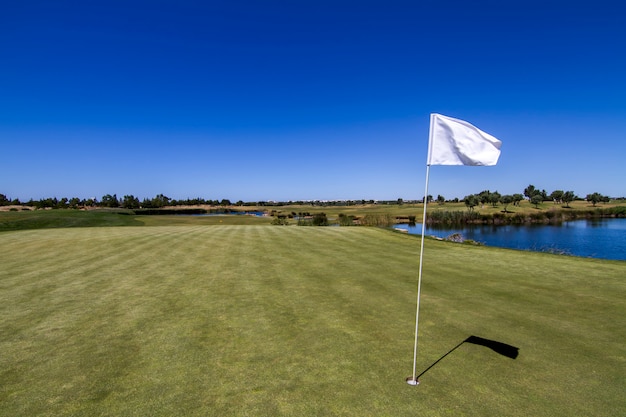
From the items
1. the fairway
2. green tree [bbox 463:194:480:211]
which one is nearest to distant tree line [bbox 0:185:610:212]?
green tree [bbox 463:194:480:211]

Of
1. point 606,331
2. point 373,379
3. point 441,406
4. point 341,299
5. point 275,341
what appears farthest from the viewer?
point 341,299

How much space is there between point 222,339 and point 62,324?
3993 millimetres

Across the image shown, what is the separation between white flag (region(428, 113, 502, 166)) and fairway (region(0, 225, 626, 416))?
12.1 ft

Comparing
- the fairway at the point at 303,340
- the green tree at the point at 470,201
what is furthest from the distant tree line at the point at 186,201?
the fairway at the point at 303,340

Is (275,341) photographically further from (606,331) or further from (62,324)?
(606,331)

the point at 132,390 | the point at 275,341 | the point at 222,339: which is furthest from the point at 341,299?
the point at 132,390

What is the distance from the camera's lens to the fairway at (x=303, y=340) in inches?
183

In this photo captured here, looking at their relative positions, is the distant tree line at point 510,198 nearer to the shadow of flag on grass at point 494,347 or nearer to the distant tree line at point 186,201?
the distant tree line at point 186,201

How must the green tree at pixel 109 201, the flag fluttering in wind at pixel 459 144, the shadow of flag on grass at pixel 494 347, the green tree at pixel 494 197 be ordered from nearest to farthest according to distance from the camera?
the flag fluttering in wind at pixel 459 144 → the shadow of flag on grass at pixel 494 347 → the green tree at pixel 494 197 → the green tree at pixel 109 201

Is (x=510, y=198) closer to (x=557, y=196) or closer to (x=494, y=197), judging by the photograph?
(x=494, y=197)

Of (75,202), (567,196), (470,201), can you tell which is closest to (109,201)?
(75,202)

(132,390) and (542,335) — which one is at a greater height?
(542,335)

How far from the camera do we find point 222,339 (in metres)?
6.73

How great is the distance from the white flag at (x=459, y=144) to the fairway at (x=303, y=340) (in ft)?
12.1
